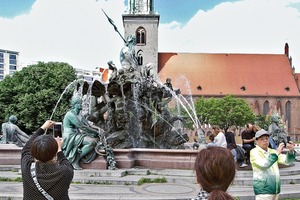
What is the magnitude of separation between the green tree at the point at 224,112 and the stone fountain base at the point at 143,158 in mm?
51552

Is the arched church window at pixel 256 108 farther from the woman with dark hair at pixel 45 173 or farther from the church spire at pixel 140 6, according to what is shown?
the woman with dark hair at pixel 45 173

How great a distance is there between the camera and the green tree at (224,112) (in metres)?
61.9

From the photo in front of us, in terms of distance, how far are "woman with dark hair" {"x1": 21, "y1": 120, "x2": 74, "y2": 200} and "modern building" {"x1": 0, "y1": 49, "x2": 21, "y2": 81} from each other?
461 feet

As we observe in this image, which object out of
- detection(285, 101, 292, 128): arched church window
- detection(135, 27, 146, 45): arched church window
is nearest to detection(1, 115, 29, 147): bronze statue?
detection(135, 27, 146, 45): arched church window

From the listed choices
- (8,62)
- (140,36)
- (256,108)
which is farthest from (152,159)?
(8,62)

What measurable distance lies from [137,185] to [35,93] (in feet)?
113

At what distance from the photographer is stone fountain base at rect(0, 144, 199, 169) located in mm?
10648

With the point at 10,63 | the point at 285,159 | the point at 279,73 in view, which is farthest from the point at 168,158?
the point at 10,63

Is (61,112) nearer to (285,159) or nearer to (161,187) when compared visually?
(161,187)

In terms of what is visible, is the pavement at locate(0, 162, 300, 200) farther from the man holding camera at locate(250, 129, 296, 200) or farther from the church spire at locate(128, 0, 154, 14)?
the church spire at locate(128, 0, 154, 14)

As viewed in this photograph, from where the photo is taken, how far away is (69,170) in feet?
10.7

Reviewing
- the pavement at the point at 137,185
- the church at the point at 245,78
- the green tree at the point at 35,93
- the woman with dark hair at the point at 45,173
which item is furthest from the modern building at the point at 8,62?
the woman with dark hair at the point at 45,173

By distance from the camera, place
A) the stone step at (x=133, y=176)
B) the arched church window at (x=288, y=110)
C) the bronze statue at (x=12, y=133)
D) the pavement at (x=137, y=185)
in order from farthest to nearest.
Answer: the arched church window at (x=288, y=110) < the bronze statue at (x=12, y=133) < the stone step at (x=133, y=176) < the pavement at (x=137, y=185)

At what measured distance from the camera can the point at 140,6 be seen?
212ft
